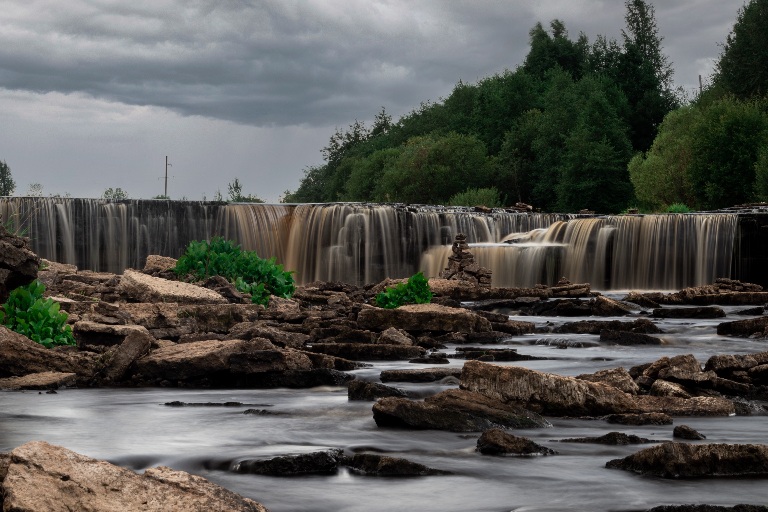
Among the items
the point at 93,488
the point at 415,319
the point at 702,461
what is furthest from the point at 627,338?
the point at 93,488

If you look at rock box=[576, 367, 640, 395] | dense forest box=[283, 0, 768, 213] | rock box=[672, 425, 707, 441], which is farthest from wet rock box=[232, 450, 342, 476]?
dense forest box=[283, 0, 768, 213]

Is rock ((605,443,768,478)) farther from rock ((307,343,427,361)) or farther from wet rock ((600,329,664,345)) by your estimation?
wet rock ((600,329,664,345))

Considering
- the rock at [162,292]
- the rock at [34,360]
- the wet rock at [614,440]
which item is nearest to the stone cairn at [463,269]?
the rock at [162,292]

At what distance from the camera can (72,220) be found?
3822 centimetres

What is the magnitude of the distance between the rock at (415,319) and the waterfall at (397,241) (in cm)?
2216

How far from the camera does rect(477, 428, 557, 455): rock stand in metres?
8.69

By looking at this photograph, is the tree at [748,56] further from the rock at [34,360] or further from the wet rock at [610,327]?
the rock at [34,360]

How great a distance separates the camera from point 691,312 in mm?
25438

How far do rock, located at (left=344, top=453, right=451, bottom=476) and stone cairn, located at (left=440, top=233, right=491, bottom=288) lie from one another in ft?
82.7

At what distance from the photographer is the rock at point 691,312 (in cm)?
2508

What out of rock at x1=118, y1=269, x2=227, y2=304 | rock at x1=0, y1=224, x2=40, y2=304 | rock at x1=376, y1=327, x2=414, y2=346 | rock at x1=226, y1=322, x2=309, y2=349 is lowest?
rock at x1=376, y1=327, x2=414, y2=346

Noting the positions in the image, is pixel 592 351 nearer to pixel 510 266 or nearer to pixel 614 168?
pixel 510 266

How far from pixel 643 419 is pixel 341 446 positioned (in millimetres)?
3093

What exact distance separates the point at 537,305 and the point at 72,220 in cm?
1894
